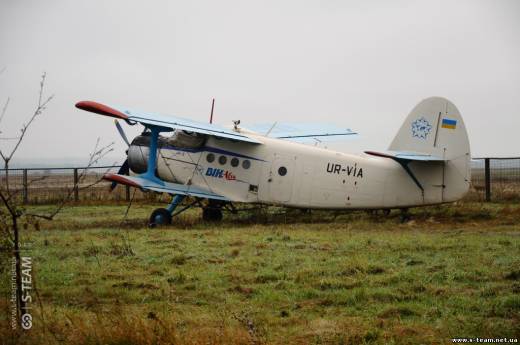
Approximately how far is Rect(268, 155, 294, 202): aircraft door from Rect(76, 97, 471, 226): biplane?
0.03m

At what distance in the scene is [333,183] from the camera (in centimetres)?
1522

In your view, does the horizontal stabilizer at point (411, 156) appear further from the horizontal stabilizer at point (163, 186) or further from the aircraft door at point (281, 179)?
the horizontal stabilizer at point (163, 186)

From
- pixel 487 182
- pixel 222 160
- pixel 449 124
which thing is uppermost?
pixel 449 124

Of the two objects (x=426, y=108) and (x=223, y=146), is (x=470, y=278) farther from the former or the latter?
(x=223, y=146)

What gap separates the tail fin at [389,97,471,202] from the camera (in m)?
14.6

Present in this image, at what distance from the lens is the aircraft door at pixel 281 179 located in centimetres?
1548

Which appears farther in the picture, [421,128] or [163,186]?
[163,186]

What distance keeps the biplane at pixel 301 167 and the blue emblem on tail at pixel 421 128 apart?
3 centimetres

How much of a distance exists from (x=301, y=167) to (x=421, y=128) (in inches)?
126

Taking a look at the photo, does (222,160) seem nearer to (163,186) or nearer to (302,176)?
Result: (163,186)

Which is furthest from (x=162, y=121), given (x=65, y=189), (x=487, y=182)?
(x=65, y=189)

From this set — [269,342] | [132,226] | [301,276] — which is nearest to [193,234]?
[132,226]

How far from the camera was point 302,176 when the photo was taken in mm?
15391

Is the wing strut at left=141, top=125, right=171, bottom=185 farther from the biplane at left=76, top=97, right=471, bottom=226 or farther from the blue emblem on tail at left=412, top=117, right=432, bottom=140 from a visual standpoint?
the blue emblem on tail at left=412, top=117, right=432, bottom=140
